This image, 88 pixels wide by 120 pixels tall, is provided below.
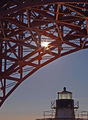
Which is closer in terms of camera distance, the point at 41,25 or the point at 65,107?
the point at 41,25

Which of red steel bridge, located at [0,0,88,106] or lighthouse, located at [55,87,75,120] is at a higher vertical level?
red steel bridge, located at [0,0,88,106]

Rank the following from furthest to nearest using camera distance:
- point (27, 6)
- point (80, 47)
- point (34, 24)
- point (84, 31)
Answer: point (80, 47) → point (84, 31) → point (34, 24) → point (27, 6)

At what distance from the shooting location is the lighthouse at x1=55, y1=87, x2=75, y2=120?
92.5 feet

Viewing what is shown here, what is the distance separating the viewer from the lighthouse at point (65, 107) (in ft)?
92.5

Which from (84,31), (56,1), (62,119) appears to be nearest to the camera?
(56,1)

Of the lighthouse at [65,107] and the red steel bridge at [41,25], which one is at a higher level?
the red steel bridge at [41,25]

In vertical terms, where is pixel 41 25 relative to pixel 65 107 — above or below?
above

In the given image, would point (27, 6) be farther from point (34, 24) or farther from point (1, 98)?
point (1, 98)

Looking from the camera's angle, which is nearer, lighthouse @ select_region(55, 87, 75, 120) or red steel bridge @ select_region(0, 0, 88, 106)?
red steel bridge @ select_region(0, 0, 88, 106)

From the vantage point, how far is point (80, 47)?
78.8 feet

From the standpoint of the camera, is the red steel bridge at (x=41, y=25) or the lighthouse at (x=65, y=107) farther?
the lighthouse at (x=65, y=107)

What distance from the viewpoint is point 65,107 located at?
1103 inches

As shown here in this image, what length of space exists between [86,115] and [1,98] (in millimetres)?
8580

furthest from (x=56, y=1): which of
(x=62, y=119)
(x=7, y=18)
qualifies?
(x=62, y=119)
